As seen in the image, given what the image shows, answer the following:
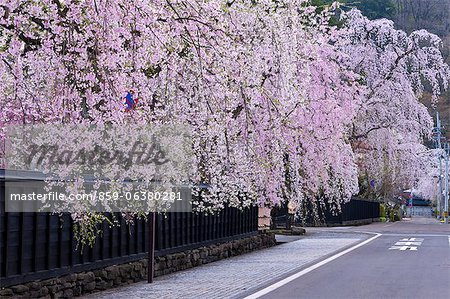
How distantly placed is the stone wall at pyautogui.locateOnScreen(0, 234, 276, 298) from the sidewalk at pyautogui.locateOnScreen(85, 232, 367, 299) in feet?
0.88

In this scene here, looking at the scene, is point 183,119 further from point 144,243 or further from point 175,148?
point 144,243

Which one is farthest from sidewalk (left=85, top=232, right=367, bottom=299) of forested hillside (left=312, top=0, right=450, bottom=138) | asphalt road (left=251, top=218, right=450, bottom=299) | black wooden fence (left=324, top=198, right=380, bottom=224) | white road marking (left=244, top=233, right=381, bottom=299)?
forested hillside (left=312, top=0, right=450, bottom=138)

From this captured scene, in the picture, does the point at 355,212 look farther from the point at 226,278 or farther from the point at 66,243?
the point at 66,243

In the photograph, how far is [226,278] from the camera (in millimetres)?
15797

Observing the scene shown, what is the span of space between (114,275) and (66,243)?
1.95 m

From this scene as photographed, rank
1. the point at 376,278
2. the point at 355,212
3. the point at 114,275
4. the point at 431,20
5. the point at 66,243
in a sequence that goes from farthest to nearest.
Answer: the point at 431,20
the point at 355,212
the point at 376,278
the point at 114,275
the point at 66,243

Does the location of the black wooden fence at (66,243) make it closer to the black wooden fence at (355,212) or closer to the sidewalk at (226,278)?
the sidewalk at (226,278)

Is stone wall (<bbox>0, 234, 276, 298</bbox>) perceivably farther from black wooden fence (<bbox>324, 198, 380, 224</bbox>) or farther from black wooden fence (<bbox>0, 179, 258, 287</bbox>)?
black wooden fence (<bbox>324, 198, 380, 224</bbox>)

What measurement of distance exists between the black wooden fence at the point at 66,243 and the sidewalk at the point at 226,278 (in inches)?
27.0

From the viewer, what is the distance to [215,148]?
54.6 ft

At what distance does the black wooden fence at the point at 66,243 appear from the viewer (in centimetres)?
1105

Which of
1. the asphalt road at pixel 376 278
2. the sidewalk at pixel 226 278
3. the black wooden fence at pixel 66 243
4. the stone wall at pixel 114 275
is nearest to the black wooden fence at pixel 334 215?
the asphalt road at pixel 376 278

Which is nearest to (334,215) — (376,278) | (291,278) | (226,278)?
(376,278)

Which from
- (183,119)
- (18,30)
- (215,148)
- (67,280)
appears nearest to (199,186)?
(215,148)
